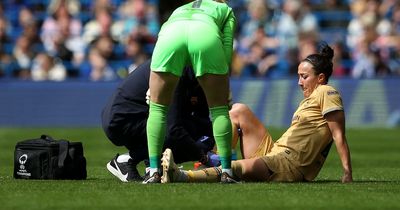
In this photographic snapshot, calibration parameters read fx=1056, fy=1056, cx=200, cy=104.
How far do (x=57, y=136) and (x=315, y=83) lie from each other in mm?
9501

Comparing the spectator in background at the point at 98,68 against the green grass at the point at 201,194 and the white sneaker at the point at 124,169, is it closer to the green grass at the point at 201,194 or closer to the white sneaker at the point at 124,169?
the green grass at the point at 201,194

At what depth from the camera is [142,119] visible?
9883mm

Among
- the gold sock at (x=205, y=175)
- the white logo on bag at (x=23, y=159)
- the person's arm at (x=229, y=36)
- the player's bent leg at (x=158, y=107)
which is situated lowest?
the gold sock at (x=205, y=175)

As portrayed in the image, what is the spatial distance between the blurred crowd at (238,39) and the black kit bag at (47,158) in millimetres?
12713

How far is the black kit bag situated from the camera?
9656mm

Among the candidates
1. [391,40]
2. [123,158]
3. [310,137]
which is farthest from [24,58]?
[310,137]

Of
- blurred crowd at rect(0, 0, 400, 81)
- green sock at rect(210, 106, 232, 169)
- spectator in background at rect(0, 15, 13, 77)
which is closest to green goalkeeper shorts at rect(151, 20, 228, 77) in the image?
green sock at rect(210, 106, 232, 169)

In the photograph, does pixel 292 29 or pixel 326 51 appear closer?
pixel 326 51

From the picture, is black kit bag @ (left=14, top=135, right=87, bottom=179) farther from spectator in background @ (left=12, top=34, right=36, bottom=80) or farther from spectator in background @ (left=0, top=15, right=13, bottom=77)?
spectator in background @ (left=0, top=15, right=13, bottom=77)

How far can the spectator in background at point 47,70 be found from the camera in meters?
22.8

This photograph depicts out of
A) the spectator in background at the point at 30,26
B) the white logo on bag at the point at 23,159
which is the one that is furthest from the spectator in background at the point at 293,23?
the white logo on bag at the point at 23,159

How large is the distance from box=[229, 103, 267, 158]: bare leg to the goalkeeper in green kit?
95 cm

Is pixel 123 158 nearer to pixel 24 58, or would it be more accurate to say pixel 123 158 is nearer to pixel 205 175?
pixel 205 175

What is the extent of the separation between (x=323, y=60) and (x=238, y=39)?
47.2 ft
